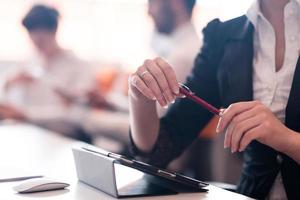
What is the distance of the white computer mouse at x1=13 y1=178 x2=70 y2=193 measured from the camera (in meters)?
0.98

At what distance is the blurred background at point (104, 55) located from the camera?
3115 millimetres

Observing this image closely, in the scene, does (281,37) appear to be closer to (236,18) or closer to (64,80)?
(236,18)

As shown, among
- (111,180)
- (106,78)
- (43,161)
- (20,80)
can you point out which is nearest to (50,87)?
(20,80)

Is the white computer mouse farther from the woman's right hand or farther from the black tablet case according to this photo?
the woman's right hand

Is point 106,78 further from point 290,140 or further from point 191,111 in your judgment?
point 290,140

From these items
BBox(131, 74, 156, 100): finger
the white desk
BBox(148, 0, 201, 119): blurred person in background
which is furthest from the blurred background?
BBox(131, 74, 156, 100): finger

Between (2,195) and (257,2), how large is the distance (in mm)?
662

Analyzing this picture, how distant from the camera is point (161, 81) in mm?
1007

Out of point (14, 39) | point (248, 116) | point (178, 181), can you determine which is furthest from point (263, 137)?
point (14, 39)

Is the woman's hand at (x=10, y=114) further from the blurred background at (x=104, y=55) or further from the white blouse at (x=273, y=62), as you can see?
the white blouse at (x=273, y=62)

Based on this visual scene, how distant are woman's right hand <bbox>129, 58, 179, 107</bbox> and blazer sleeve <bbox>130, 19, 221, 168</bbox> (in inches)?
10.9

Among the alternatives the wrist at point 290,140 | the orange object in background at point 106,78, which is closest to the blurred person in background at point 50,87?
the orange object in background at point 106,78

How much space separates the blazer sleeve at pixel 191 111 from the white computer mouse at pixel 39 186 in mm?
325

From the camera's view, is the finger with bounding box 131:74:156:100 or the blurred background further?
the blurred background
